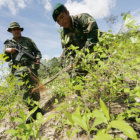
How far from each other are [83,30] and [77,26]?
0.21m

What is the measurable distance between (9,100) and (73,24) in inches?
75.5

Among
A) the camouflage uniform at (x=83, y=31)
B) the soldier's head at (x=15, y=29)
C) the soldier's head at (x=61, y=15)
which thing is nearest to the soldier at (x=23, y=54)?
the soldier's head at (x=15, y=29)

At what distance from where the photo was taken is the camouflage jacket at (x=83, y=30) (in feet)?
7.16

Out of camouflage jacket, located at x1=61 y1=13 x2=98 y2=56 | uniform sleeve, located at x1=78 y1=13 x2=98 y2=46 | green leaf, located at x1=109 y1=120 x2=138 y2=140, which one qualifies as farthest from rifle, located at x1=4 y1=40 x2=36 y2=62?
green leaf, located at x1=109 y1=120 x2=138 y2=140

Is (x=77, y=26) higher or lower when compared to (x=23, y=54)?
higher

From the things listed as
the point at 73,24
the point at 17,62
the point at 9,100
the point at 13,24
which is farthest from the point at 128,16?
the point at 13,24

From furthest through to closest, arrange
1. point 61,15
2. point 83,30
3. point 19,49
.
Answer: point 19,49 < point 83,30 < point 61,15

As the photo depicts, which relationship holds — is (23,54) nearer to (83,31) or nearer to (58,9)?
(58,9)

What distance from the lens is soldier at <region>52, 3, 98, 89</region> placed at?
219 centimetres

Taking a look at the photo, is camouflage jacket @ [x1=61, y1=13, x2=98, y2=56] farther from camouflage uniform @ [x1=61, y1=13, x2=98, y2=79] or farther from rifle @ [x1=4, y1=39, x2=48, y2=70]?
rifle @ [x1=4, y1=39, x2=48, y2=70]

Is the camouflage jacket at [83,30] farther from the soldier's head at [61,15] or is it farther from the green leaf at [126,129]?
the green leaf at [126,129]

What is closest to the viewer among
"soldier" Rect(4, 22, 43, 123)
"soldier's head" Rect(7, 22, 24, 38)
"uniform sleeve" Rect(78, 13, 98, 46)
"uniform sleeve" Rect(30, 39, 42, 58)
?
"uniform sleeve" Rect(78, 13, 98, 46)

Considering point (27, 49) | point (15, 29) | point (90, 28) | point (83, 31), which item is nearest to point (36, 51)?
point (27, 49)

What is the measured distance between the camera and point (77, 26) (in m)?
2.56
